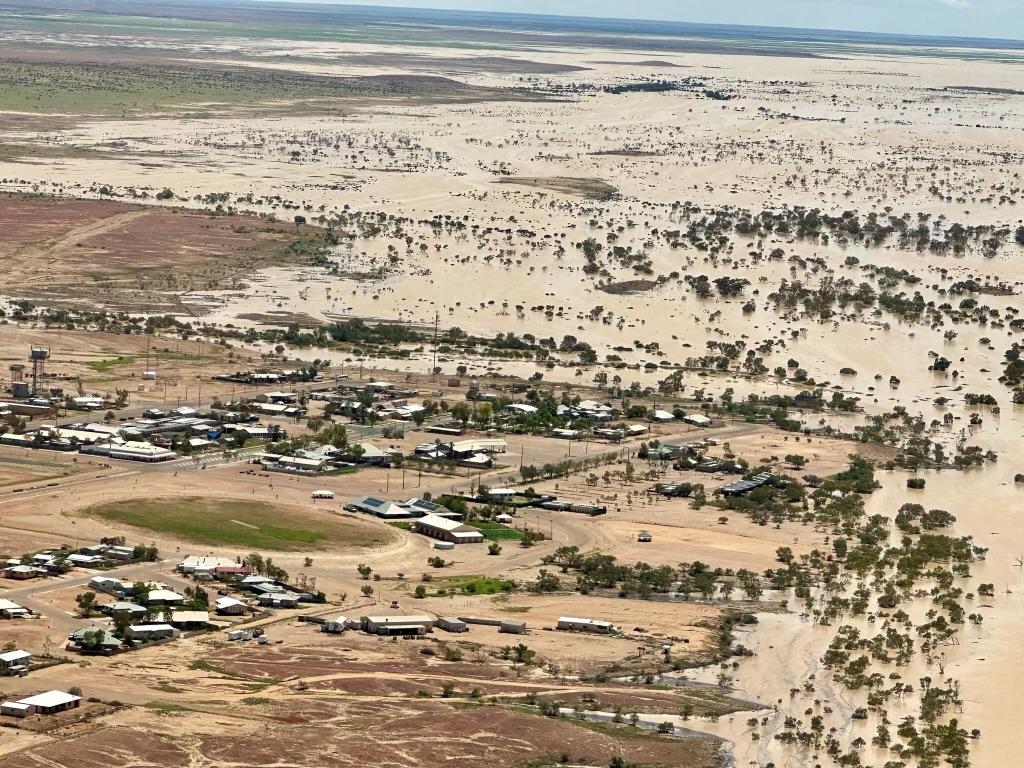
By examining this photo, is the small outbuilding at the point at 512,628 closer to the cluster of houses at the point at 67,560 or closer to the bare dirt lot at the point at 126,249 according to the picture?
the cluster of houses at the point at 67,560

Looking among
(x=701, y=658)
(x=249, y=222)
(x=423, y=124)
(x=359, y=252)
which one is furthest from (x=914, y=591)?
(x=423, y=124)

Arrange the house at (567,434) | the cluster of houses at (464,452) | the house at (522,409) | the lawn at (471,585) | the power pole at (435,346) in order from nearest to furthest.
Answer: the lawn at (471,585) < the cluster of houses at (464,452) < the house at (567,434) < the house at (522,409) < the power pole at (435,346)

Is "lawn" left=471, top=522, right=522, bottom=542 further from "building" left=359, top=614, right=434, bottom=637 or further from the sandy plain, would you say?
"building" left=359, top=614, right=434, bottom=637

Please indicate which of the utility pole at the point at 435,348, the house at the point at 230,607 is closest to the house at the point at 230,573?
the house at the point at 230,607

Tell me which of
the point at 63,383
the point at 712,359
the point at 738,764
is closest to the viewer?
the point at 738,764

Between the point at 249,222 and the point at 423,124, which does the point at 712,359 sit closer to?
the point at 249,222

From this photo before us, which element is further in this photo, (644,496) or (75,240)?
(75,240)

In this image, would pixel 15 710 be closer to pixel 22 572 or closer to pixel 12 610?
pixel 12 610
